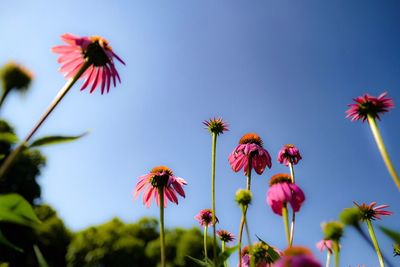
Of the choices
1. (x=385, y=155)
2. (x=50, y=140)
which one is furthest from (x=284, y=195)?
(x=50, y=140)

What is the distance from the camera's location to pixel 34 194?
2322cm

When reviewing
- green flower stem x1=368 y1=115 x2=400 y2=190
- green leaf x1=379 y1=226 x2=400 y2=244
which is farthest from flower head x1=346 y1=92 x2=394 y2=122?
green leaf x1=379 y1=226 x2=400 y2=244

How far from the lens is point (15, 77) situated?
1.37 m

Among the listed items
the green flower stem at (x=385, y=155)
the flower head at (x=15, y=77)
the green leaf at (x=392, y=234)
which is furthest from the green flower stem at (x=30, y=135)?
→ the green flower stem at (x=385, y=155)

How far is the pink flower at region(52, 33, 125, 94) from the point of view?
1842mm

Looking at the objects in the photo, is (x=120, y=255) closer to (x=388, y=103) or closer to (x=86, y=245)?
(x=86, y=245)

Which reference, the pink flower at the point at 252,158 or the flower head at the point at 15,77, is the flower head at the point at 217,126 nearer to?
the pink flower at the point at 252,158

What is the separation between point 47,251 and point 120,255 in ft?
15.6

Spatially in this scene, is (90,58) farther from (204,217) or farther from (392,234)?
(204,217)

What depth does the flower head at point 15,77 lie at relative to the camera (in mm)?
1354

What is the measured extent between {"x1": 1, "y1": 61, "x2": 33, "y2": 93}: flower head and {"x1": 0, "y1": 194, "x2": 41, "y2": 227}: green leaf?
511mm

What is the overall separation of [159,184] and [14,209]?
1800 mm

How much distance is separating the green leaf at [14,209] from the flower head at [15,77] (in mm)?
511

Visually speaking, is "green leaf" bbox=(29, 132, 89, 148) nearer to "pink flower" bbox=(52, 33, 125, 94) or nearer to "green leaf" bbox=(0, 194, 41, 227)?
"green leaf" bbox=(0, 194, 41, 227)
